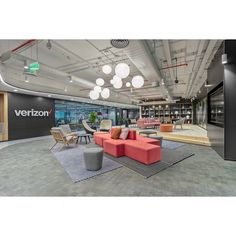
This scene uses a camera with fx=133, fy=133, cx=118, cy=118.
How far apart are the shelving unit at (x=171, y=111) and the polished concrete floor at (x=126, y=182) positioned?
1320 centimetres

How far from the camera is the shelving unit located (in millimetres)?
16328

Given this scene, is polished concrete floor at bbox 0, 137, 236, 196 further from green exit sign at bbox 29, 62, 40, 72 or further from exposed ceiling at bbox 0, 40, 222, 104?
exposed ceiling at bbox 0, 40, 222, 104

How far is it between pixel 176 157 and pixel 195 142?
2.57 meters

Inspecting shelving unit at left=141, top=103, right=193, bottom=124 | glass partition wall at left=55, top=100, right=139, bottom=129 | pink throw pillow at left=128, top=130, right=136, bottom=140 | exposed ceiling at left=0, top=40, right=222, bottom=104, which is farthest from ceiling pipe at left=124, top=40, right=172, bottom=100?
shelving unit at left=141, top=103, right=193, bottom=124

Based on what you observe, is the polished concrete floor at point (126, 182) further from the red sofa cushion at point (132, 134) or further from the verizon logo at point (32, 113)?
the verizon logo at point (32, 113)

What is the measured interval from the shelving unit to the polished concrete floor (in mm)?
13198

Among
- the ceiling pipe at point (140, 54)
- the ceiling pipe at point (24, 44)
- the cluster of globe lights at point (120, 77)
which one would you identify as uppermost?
the ceiling pipe at point (24, 44)

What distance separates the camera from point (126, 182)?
261 centimetres

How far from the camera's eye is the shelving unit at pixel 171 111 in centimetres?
1633

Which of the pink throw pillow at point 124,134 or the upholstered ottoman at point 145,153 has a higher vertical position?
the pink throw pillow at point 124,134

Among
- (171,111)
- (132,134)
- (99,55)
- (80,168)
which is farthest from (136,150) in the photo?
(171,111)

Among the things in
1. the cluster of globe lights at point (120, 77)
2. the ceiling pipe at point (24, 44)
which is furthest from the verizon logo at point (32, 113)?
the cluster of globe lights at point (120, 77)
